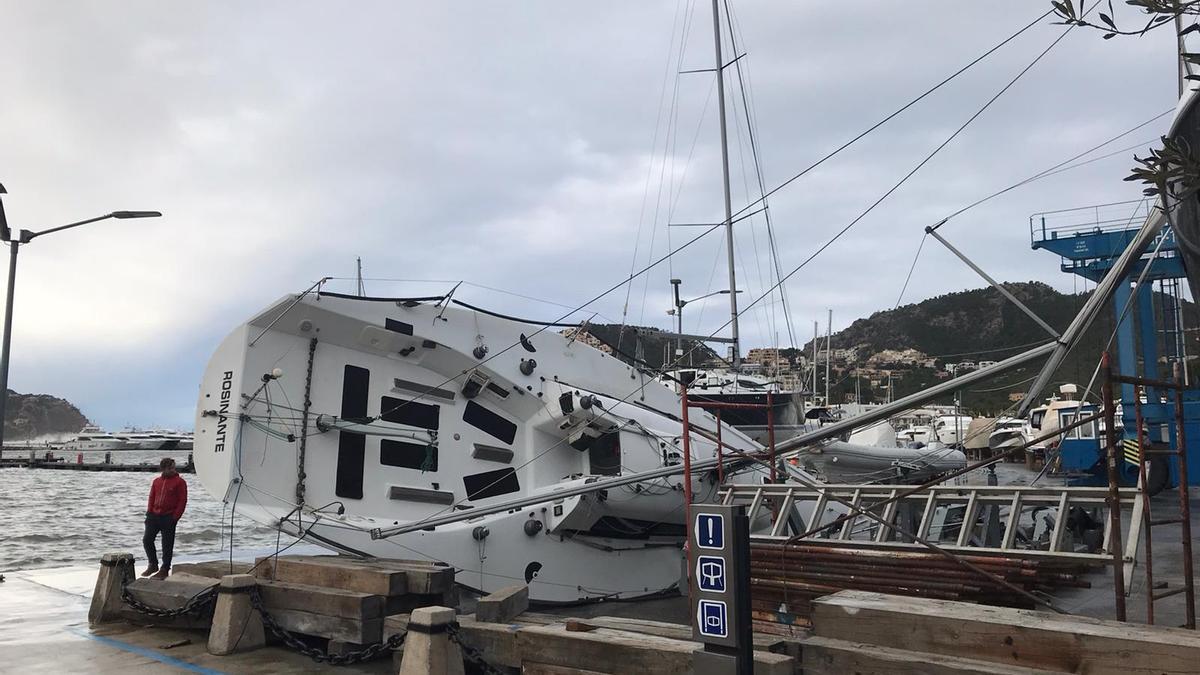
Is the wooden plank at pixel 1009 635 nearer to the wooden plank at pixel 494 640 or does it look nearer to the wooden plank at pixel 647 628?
the wooden plank at pixel 647 628

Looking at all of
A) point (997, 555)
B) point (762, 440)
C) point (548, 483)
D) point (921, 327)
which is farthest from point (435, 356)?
point (921, 327)

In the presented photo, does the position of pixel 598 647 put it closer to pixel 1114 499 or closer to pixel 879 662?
pixel 879 662

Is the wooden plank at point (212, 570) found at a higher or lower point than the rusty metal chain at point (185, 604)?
higher

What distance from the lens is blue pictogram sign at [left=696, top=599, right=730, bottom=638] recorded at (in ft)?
12.9

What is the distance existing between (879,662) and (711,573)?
3.63 feet

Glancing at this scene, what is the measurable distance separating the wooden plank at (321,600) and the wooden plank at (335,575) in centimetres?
10

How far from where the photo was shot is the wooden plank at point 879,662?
4074mm

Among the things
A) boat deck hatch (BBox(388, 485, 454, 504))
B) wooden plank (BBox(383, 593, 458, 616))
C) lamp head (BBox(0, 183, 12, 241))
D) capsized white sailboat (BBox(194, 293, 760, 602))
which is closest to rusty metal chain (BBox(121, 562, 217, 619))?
capsized white sailboat (BBox(194, 293, 760, 602))

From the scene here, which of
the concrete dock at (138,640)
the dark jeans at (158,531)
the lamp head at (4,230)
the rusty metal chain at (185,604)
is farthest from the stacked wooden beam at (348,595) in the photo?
the lamp head at (4,230)

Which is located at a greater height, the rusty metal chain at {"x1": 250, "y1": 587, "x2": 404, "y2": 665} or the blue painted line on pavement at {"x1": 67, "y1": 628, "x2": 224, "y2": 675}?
the rusty metal chain at {"x1": 250, "y1": 587, "x2": 404, "y2": 665}

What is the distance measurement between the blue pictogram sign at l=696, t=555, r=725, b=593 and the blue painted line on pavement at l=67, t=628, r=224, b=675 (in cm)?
499

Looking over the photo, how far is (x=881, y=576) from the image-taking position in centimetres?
704

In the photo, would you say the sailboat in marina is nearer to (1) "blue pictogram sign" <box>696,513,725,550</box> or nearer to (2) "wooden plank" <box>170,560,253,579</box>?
(2) "wooden plank" <box>170,560,253,579</box>

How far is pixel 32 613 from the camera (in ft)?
31.1
